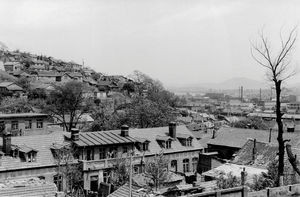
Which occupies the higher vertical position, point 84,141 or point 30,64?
point 30,64

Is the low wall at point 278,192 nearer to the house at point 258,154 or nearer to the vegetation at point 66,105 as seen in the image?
the house at point 258,154

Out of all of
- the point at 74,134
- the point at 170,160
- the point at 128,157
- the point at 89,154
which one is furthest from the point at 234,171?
the point at 74,134

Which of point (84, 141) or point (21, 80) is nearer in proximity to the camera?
point (84, 141)

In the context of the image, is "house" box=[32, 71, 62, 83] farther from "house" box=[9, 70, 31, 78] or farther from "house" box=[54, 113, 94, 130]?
"house" box=[54, 113, 94, 130]

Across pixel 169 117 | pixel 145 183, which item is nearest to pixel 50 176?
pixel 145 183

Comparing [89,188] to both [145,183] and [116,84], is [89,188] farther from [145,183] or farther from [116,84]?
[116,84]

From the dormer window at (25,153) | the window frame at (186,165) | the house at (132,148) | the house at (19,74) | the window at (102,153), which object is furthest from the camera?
the house at (19,74)

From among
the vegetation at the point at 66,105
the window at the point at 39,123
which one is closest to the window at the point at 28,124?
the window at the point at 39,123
